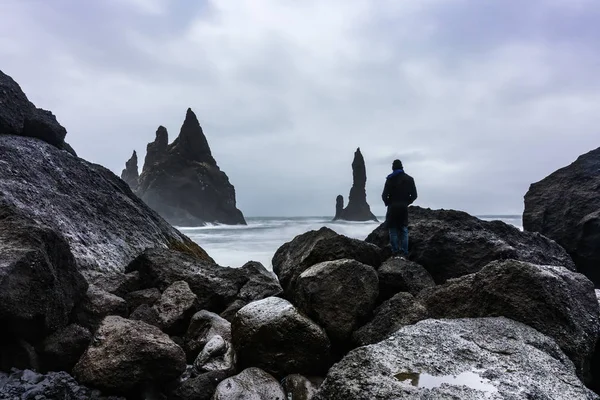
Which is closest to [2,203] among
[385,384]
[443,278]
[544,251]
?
[385,384]

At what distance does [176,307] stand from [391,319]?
107 inches

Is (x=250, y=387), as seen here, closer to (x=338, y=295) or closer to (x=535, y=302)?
(x=338, y=295)

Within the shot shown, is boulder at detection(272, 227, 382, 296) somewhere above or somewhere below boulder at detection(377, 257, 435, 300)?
above

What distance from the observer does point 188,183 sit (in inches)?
3002

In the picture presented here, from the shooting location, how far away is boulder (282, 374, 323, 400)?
3672 mm

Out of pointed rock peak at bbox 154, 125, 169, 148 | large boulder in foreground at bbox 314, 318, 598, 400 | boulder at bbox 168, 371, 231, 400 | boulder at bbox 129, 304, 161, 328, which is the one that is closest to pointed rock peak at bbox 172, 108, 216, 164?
pointed rock peak at bbox 154, 125, 169, 148

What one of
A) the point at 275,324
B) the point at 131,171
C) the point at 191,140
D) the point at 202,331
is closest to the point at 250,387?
the point at 275,324

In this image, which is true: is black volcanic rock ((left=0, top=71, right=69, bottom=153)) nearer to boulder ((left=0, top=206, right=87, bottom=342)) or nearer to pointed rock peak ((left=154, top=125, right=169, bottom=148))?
boulder ((left=0, top=206, right=87, bottom=342))

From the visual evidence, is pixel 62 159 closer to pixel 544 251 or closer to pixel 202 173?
pixel 544 251

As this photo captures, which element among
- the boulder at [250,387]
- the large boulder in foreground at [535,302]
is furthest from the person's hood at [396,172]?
the boulder at [250,387]

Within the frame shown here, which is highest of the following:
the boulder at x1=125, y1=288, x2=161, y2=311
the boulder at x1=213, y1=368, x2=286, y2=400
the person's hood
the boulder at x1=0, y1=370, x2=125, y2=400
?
the person's hood

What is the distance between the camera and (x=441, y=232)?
271 inches

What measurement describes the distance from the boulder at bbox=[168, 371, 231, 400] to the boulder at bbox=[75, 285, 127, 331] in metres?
1.30

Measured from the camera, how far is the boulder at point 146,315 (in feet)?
14.9
